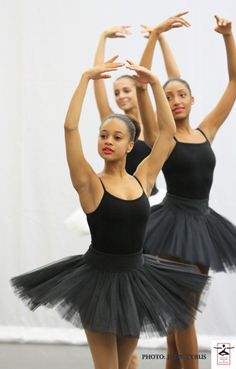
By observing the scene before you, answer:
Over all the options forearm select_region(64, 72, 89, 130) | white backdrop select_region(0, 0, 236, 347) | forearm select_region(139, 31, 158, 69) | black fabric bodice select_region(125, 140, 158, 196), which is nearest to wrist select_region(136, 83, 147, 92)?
forearm select_region(139, 31, 158, 69)

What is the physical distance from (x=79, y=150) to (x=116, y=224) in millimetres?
285

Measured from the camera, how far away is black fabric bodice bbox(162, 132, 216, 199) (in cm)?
303

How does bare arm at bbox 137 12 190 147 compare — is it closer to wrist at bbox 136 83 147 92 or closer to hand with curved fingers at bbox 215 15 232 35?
wrist at bbox 136 83 147 92

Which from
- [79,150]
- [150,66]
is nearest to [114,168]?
[79,150]

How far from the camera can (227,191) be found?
4289mm

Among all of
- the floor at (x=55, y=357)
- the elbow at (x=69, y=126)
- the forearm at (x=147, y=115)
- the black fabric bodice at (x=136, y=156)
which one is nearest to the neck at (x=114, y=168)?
the elbow at (x=69, y=126)

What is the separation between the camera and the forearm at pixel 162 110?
8.09 ft

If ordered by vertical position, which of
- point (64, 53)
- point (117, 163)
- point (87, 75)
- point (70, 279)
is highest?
point (64, 53)

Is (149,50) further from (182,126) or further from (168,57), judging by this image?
(168,57)

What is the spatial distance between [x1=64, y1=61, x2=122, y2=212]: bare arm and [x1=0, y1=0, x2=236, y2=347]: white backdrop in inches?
76.9

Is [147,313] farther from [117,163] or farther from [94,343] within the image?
[117,163]

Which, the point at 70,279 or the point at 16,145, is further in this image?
the point at 16,145

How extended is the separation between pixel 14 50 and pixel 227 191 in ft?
5.30

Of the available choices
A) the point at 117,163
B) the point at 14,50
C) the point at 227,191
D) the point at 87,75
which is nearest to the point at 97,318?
the point at 117,163
